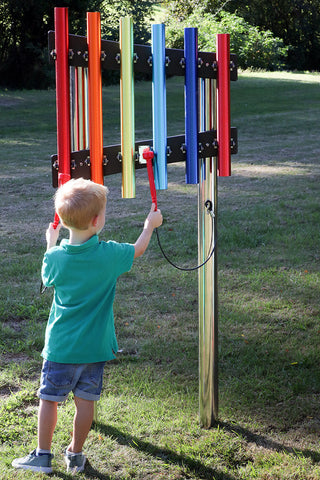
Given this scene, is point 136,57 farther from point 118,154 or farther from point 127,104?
point 118,154

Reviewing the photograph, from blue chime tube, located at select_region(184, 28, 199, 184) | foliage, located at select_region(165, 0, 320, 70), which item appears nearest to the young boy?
blue chime tube, located at select_region(184, 28, 199, 184)

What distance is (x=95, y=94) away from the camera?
262 centimetres

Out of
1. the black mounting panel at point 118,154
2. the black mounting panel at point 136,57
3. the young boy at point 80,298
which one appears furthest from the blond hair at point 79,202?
the black mounting panel at point 136,57

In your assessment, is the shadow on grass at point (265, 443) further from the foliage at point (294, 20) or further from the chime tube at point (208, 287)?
the foliage at point (294, 20)

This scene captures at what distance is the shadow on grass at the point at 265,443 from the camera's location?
2.89 metres

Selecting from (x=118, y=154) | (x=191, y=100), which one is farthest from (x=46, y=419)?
(x=191, y=100)

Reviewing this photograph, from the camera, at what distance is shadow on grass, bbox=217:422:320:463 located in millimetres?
2891

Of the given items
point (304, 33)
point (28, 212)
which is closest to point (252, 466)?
point (28, 212)

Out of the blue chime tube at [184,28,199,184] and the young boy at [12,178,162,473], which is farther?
the blue chime tube at [184,28,199,184]

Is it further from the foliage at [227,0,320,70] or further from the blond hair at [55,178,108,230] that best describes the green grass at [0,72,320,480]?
the foliage at [227,0,320,70]

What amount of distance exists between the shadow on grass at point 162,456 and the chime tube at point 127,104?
1.16 m

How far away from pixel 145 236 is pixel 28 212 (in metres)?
4.64

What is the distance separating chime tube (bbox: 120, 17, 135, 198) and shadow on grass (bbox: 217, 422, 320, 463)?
49.3 inches

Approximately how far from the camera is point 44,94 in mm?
18000
